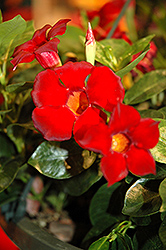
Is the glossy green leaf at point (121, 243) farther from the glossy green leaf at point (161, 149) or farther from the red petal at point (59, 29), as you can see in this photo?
the red petal at point (59, 29)

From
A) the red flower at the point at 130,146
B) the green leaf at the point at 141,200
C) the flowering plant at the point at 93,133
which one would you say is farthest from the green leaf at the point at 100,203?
the red flower at the point at 130,146

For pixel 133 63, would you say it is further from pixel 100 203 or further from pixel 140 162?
pixel 100 203

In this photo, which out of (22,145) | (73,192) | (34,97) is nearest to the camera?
(34,97)

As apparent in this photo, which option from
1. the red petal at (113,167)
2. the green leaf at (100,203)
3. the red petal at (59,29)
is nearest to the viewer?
the red petal at (113,167)

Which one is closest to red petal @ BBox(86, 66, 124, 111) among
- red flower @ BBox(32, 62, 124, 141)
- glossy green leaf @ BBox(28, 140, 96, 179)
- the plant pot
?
red flower @ BBox(32, 62, 124, 141)

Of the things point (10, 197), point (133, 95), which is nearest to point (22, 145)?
point (10, 197)

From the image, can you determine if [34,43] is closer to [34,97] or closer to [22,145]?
[34,97]

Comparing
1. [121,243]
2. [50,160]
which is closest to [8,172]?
[50,160]
